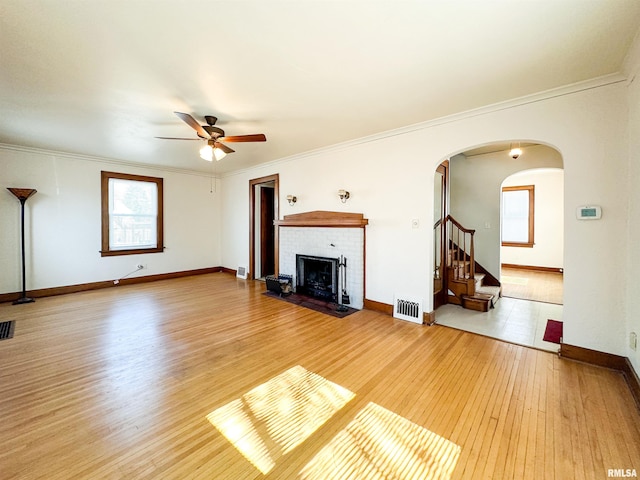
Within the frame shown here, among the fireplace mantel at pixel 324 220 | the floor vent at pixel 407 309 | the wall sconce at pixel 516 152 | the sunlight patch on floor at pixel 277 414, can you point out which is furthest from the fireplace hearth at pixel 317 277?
the wall sconce at pixel 516 152

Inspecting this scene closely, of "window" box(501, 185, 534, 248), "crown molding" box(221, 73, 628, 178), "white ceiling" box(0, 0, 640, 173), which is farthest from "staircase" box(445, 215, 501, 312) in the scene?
"window" box(501, 185, 534, 248)

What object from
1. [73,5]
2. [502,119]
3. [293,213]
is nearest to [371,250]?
[293,213]

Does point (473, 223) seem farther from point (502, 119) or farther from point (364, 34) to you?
point (364, 34)

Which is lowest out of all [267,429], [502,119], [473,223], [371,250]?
[267,429]

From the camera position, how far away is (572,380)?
94.3 inches

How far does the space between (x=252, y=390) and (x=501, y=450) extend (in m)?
1.79

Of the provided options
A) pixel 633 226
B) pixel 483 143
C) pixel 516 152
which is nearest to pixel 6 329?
pixel 483 143

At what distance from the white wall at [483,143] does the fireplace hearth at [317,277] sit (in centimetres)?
69

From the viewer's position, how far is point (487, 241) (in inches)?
217

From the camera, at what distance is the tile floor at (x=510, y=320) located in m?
3.29

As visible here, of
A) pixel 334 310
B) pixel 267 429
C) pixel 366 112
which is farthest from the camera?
pixel 334 310

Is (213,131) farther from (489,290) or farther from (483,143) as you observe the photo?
(489,290)

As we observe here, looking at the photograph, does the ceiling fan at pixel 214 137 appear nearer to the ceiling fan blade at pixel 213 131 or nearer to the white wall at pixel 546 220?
the ceiling fan blade at pixel 213 131

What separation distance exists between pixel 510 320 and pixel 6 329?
684 centimetres
